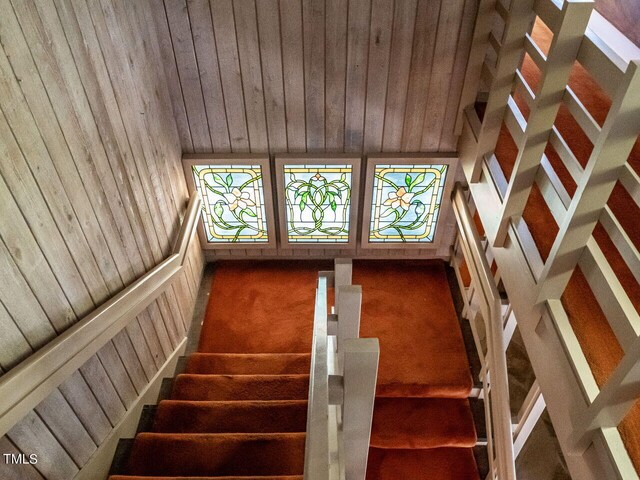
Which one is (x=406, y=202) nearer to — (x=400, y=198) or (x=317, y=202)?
(x=400, y=198)

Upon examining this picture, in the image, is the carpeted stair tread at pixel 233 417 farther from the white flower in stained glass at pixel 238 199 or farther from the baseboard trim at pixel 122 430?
the white flower in stained glass at pixel 238 199

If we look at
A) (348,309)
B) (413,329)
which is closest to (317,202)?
(413,329)

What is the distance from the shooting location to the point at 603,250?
1899 millimetres

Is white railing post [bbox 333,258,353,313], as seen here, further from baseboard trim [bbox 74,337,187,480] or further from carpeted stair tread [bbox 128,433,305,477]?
baseboard trim [bbox 74,337,187,480]

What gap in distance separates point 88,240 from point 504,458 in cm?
202

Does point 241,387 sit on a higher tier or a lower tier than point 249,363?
lower

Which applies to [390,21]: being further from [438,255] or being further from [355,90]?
[438,255]

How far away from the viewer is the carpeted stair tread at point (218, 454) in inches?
83.8

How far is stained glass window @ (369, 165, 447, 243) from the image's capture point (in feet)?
11.1

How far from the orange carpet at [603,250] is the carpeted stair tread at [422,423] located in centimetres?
149

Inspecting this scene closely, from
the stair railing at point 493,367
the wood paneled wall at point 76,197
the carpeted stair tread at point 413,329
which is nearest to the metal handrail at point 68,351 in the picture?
the wood paneled wall at point 76,197

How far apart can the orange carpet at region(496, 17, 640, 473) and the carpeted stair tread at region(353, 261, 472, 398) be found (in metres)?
1.38

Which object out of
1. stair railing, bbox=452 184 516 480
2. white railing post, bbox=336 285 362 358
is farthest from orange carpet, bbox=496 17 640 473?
white railing post, bbox=336 285 362 358

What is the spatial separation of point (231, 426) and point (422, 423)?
4.21ft
